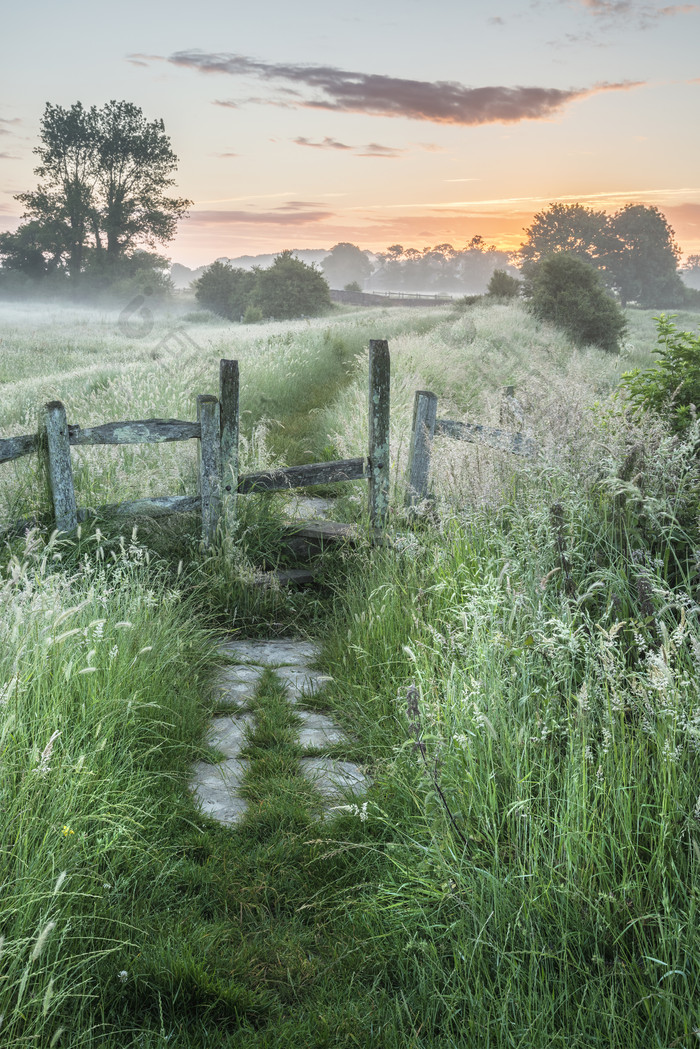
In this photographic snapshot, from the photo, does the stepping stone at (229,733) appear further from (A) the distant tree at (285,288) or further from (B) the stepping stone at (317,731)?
(A) the distant tree at (285,288)

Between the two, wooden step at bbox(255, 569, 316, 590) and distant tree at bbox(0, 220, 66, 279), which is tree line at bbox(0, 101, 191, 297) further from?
wooden step at bbox(255, 569, 316, 590)

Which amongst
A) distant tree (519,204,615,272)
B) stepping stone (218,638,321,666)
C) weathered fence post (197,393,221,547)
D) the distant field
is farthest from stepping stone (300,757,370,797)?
distant tree (519,204,615,272)

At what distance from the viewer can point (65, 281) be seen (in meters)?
47.8

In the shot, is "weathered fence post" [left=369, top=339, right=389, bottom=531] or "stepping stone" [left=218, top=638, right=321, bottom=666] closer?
"stepping stone" [left=218, top=638, right=321, bottom=666]

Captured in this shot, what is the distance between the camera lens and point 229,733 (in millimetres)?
4164

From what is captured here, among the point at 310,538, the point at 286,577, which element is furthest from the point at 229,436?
the point at 286,577

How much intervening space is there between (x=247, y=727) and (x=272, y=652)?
1267 mm

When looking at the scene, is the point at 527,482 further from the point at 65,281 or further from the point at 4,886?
the point at 65,281

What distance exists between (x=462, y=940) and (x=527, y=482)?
2.96 metres

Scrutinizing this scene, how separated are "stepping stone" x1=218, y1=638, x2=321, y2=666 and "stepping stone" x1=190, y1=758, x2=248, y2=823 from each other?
52.1 inches

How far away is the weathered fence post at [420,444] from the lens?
643 cm

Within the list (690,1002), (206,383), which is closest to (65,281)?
(206,383)

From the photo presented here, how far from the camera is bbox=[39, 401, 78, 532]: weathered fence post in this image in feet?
17.8

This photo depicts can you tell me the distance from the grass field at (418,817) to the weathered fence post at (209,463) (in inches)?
53.9
